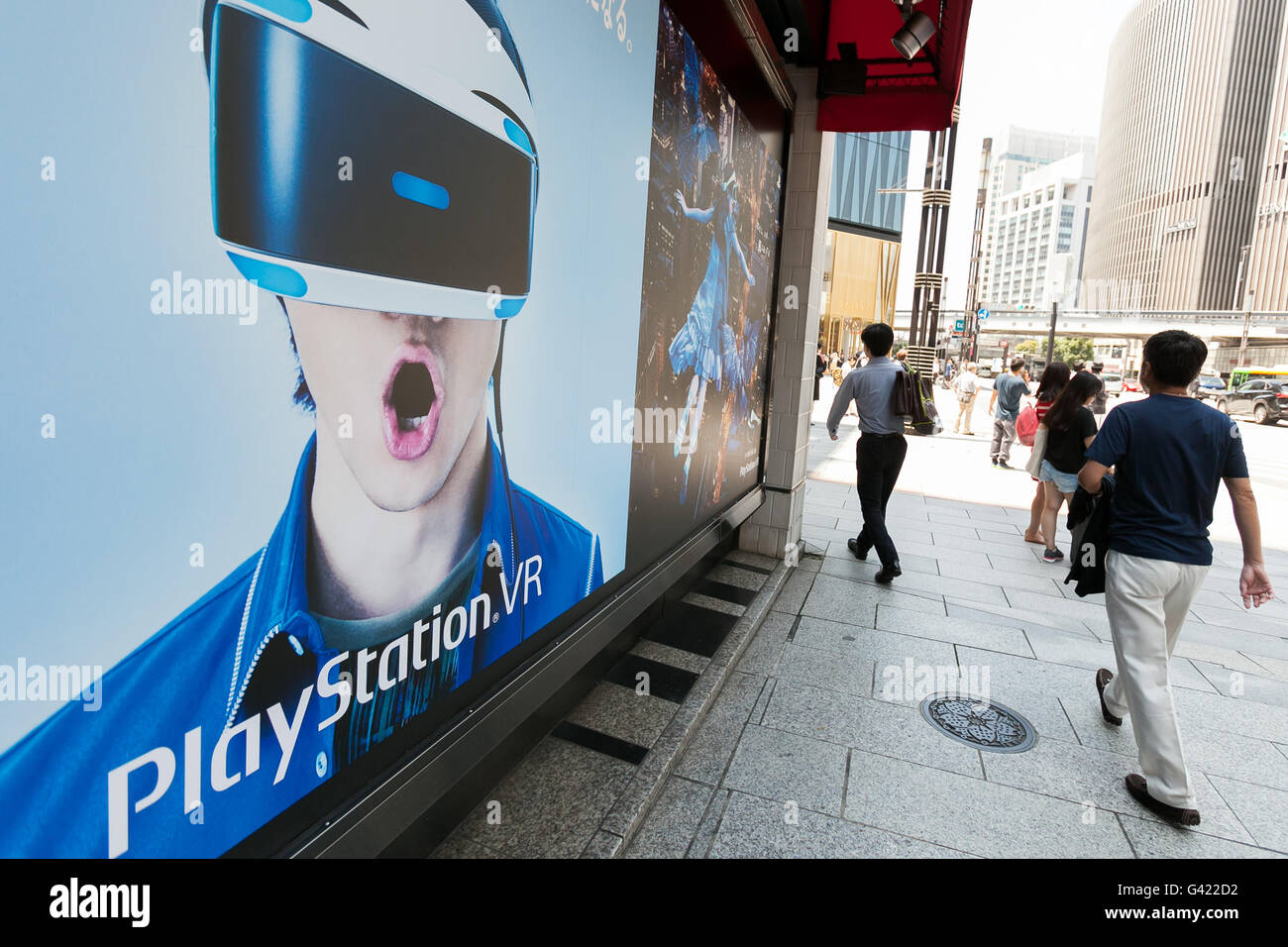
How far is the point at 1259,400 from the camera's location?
102 feet

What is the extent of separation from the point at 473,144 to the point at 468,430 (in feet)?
2.58

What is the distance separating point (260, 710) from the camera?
150 centimetres

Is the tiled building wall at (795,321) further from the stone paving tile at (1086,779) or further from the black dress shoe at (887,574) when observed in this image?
the stone paving tile at (1086,779)

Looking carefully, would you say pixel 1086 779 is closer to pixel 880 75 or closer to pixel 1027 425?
pixel 880 75

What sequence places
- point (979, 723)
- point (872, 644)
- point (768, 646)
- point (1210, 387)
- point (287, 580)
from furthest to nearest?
point (1210, 387)
point (872, 644)
point (768, 646)
point (979, 723)
point (287, 580)

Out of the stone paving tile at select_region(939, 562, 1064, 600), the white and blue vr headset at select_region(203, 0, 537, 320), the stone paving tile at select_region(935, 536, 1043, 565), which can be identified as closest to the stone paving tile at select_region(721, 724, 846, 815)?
the white and blue vr headset at select_region(203, 0, 537, 320)

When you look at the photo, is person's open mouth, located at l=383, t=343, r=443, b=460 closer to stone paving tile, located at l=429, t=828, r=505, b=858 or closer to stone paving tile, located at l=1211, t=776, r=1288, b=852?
stone paving tile, located at l=429, t=828, r=505, b=858

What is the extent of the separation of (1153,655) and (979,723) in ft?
3.30

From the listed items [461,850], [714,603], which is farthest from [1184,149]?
[461,850]

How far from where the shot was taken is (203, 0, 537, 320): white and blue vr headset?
1356 millimetres

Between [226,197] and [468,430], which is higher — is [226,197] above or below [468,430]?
above

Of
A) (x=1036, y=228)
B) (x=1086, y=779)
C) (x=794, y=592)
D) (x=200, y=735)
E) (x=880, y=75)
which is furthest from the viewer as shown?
(x=1036, y=228)
